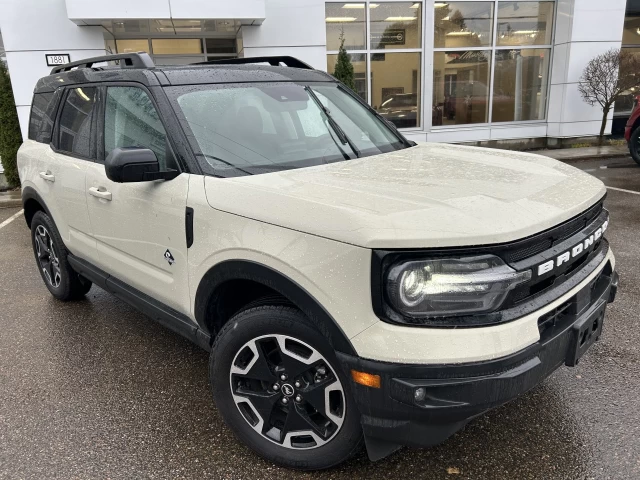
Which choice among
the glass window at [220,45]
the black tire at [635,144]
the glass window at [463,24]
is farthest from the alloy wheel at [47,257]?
the glass window at [463,24]

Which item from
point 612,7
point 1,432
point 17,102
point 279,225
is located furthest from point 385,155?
point 612,7

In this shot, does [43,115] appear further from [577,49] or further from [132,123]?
[577,49]

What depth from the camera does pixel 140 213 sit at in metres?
2.83

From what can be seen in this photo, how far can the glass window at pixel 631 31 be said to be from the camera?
45.9 feet

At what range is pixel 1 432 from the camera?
277 cm

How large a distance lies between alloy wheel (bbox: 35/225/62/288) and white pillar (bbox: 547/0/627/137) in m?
12.0

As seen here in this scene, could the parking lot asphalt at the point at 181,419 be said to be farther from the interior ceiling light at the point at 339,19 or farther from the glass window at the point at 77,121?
the interior ceiling light at the point at 339,19

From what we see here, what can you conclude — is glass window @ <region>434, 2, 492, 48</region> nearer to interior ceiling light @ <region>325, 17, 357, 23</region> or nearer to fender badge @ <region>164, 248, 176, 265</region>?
interior ceiling light @ <region>325, 17, 357, 23</region>

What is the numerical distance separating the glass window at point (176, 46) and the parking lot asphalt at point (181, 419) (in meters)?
8.45

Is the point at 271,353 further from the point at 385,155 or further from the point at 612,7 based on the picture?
the point at 612,7

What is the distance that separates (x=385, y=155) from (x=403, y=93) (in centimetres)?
1006

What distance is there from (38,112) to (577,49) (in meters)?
12.0

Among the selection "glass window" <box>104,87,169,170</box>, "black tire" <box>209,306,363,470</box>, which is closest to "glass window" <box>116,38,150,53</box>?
"glass window" <box>104,87,169,170</box>

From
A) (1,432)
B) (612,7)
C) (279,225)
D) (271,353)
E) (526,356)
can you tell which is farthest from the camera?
(612,7)
